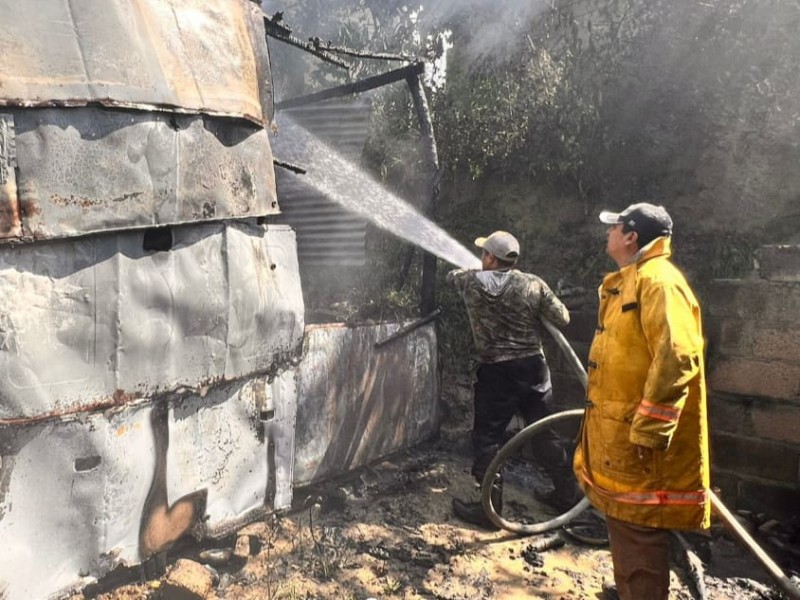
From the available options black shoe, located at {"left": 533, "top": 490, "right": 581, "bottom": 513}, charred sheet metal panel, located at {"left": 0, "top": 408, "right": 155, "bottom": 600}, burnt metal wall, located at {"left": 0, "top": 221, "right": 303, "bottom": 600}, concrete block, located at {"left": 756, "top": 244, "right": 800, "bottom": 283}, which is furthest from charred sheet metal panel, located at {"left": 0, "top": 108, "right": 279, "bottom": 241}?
concrete block, located at {"left": 756, "top": 244, "right": 800, "bottom": 283}

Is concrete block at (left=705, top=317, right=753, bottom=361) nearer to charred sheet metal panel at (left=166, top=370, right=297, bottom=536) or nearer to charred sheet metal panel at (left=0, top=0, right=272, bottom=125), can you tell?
charred sheet metal panel at (left=166, top=370, right=297, bottom=536)

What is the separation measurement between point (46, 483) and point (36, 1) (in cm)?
259

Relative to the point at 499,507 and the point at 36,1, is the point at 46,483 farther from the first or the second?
the point at 499,507

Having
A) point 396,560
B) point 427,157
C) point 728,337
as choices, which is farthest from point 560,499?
point 427,157

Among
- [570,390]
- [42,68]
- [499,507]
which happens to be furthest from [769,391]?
[42,68]

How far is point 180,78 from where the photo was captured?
3396 mm

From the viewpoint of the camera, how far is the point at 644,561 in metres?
2.83

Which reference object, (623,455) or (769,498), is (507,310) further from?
(769,498)

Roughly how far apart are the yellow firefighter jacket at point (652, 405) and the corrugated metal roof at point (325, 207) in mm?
4805

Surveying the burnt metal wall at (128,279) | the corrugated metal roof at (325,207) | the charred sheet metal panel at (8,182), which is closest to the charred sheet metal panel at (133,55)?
the burnt metal wall at (128,279)

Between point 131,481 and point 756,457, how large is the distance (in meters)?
4.91

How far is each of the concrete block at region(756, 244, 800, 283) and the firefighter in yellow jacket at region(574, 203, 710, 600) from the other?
2.30 meters

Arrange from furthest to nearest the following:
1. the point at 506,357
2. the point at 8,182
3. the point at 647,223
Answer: the point at 506,357 → the point at 647,223 → the point at 8,182

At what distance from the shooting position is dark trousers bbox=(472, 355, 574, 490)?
496 cm
